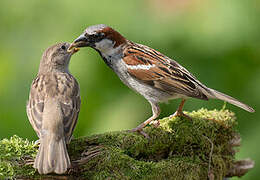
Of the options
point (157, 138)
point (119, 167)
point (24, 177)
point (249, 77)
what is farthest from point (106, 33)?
point (249, 77)

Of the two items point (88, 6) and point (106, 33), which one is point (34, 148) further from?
point (88, 6)

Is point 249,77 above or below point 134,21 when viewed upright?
below

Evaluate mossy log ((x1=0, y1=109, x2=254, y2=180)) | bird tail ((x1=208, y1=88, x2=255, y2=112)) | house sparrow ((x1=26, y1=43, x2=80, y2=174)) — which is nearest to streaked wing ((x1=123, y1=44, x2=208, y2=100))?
bird tail ((x1=208, y1=88, x2=255, y2=112))

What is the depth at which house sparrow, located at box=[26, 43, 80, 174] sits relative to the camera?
379 cm

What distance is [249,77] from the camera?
25.1 ft

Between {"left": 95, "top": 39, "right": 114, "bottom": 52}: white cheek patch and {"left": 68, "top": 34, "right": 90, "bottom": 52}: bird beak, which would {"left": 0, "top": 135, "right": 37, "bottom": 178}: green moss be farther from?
{"left": 95, "top": 39, "right": 114, "bottom": 52}: white cheek patch

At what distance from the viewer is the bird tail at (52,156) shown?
373 centimetres

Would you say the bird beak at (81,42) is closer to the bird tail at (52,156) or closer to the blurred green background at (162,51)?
the bird tail at (52,156)

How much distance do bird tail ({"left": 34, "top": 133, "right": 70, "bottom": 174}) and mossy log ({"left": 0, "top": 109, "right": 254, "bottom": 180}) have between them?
0.49 ft

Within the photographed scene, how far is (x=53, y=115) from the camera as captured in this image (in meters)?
4.25

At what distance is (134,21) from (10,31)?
96.1 inches

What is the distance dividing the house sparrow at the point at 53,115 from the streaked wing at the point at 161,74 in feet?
2.79

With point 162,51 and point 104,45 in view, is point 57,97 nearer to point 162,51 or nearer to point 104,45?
point 104,45

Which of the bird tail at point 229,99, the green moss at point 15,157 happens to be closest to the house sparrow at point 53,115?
the green moss at point 15,157
